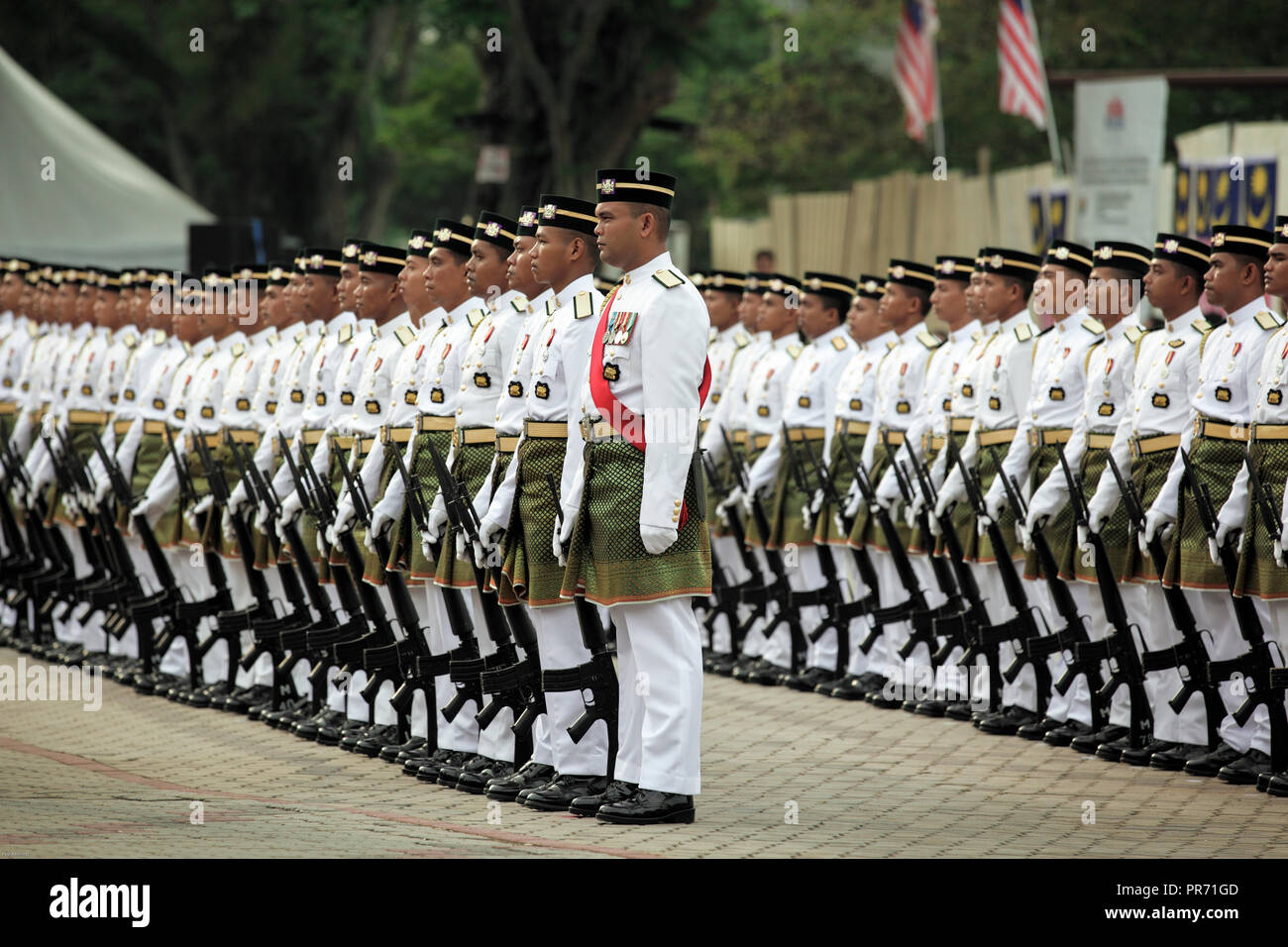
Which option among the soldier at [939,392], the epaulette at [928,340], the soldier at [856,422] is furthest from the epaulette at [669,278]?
the soldier at [856,422]

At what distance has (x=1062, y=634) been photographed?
9.49 metres

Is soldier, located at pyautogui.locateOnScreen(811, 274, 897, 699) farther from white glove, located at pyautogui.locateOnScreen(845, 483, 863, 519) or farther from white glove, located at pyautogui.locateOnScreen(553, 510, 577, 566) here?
white glove, located at pyautogui.locateOnScreen(553, 510, 577, 566)

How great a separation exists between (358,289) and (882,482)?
310 cm

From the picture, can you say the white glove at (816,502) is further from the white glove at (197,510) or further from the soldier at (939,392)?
the white glove at (197,510)

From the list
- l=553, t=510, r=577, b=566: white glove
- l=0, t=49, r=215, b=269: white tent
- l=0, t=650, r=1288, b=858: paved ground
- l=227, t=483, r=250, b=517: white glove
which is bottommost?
l=0, t=650, r=1288, b=858: paved ground

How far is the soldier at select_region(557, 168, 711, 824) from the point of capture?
709cm

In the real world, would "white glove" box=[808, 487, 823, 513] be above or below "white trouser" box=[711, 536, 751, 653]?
above

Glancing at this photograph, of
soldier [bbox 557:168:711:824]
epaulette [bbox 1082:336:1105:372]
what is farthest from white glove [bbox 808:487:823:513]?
soldier [bbox 557:168:711:824]

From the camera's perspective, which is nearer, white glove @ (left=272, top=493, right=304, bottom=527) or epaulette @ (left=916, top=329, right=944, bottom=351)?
white glove @ (left=272, top=493, right=304, bottom=527)

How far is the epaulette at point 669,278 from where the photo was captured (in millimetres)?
7191

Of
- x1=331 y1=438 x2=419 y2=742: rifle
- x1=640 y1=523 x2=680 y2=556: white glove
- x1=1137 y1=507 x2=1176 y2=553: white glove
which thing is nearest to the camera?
x1=640 y1=523 x2=680 y2=556: white glove

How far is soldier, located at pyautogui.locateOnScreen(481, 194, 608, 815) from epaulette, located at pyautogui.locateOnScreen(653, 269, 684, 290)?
0.55m

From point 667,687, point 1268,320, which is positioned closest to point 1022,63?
point 1268,320

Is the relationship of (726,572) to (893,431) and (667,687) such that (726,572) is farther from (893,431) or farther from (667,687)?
(667,687)
